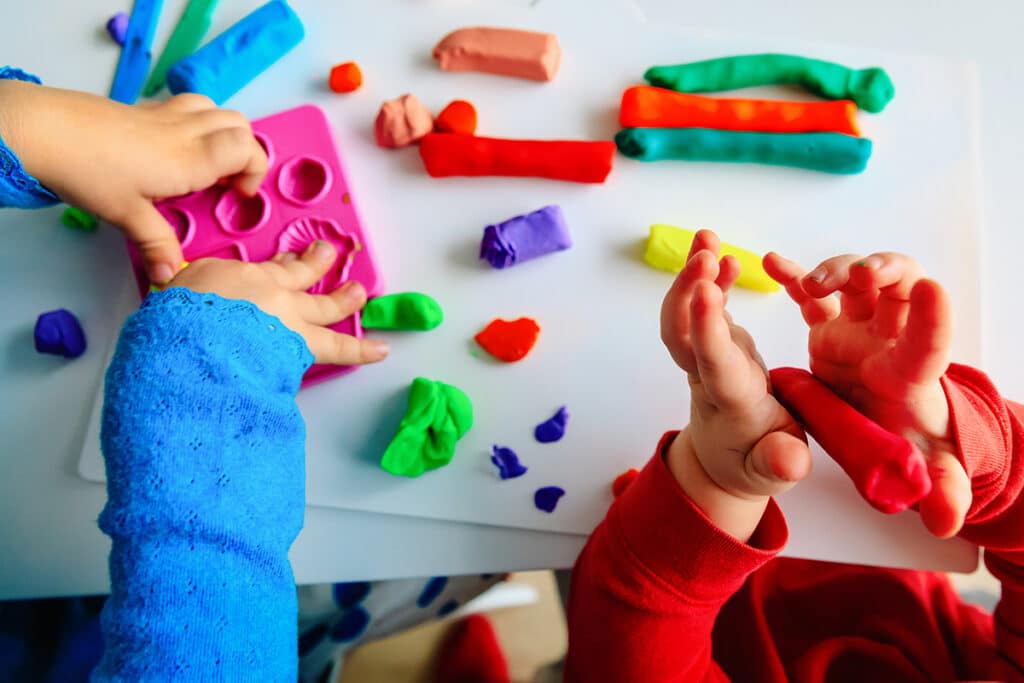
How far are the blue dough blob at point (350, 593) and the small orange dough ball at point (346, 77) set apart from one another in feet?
1.21

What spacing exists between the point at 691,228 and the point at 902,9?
251 mm

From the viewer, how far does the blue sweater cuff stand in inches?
18.2

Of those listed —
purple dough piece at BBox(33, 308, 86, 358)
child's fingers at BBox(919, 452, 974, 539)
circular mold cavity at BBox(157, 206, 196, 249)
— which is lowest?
purple dough piece at BBox(33, 308, 86, 358)

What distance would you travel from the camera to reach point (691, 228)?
1.76 ft

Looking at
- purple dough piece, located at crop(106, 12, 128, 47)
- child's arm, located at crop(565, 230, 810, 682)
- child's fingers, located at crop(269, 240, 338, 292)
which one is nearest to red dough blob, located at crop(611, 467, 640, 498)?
child's arm, located at crop(565, 230, 810, 682)

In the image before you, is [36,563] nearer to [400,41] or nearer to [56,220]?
[56,220]

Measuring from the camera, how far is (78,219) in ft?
1.80

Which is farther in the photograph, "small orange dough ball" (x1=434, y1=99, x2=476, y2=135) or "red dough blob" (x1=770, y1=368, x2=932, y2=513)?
"small orange dough ball" (x1=434, y1=99, x2=476, y2=135)

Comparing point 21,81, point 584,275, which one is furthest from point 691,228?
point 21,81

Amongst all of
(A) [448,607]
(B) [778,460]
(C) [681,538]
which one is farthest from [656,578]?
(A) [448,607]

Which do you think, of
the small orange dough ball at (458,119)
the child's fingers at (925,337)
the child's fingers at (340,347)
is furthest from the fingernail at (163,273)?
the child's fingers at (925,337)

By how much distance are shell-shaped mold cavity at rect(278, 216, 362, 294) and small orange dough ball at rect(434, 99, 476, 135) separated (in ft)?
0.34

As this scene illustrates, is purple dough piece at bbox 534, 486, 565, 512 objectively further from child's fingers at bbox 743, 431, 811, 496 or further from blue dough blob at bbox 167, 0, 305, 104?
blue dough blob at bbox 167, 0, 305, 104

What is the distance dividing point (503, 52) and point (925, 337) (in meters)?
0.35
